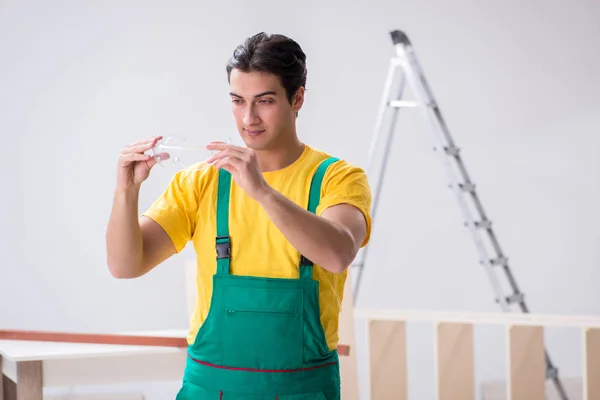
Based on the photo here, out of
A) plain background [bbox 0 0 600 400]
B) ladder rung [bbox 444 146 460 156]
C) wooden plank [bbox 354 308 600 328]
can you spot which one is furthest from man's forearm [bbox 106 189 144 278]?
plain background [bbox 0 0 600 400]

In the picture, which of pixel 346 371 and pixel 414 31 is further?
pixel 414 31

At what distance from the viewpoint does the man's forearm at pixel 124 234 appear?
1.45 meters

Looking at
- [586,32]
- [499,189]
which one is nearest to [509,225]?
[499,189]

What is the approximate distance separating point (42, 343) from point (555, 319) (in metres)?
1.72

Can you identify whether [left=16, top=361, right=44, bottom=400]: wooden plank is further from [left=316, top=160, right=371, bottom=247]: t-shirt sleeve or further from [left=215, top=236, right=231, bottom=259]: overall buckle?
[left=316, top=160, right=371, bottom=247]: t-shirt sleeve

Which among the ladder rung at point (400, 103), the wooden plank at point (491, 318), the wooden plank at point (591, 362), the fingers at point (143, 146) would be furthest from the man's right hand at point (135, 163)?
the ladder rung at point (400, 103)

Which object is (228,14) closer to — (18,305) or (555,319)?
(18,305)

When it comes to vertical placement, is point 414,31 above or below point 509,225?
above

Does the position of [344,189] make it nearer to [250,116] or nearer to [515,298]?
[250,116]

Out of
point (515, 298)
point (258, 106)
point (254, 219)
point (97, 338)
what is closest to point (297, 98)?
point (258, 106)

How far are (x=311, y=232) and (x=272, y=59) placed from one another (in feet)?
1.16

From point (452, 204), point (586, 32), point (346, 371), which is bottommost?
point (346, 371)

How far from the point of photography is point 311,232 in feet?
4.44

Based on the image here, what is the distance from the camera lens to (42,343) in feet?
8.30
